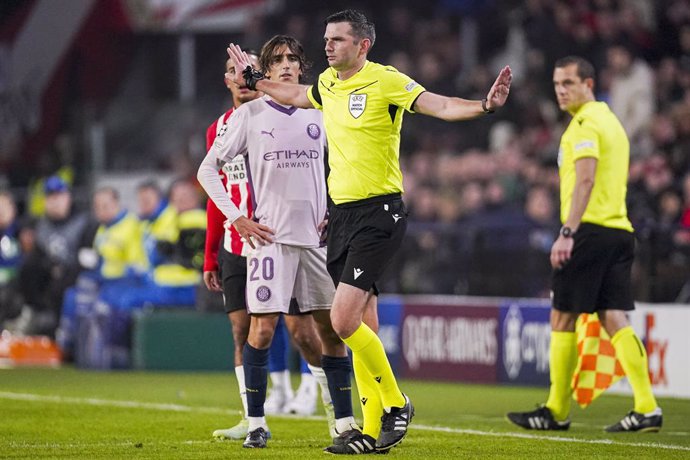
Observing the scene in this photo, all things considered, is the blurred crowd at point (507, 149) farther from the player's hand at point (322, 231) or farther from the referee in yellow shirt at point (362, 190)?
the referee in yellow shirt at point (362, 190)

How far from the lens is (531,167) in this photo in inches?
709

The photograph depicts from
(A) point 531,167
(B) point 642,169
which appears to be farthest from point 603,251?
(A) point 531,167

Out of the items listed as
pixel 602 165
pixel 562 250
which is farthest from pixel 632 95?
pixel 562 250

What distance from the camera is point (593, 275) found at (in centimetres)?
995

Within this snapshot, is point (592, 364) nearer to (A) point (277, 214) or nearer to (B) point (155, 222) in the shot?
(A) point (277, 214)

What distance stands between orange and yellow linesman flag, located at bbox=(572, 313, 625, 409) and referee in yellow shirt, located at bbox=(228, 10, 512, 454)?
103 inches

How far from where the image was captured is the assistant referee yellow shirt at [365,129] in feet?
26.5

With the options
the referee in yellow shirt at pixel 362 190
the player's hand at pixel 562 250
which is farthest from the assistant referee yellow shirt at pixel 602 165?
the referee in yellow shirt at pixel 362 190

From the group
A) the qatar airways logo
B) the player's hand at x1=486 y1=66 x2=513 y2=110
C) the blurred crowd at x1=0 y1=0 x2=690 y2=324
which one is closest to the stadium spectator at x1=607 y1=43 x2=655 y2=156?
the blurred crowd at x1=0 y1=0 x2=690 y2=324

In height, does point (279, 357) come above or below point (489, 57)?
below

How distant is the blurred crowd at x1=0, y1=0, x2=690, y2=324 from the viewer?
15.8 m

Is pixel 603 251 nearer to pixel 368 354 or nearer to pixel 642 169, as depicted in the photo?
pixel 368 354

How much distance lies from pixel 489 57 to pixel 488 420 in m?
12.5

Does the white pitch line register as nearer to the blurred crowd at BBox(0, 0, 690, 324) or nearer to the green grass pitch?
the green grass pitch
